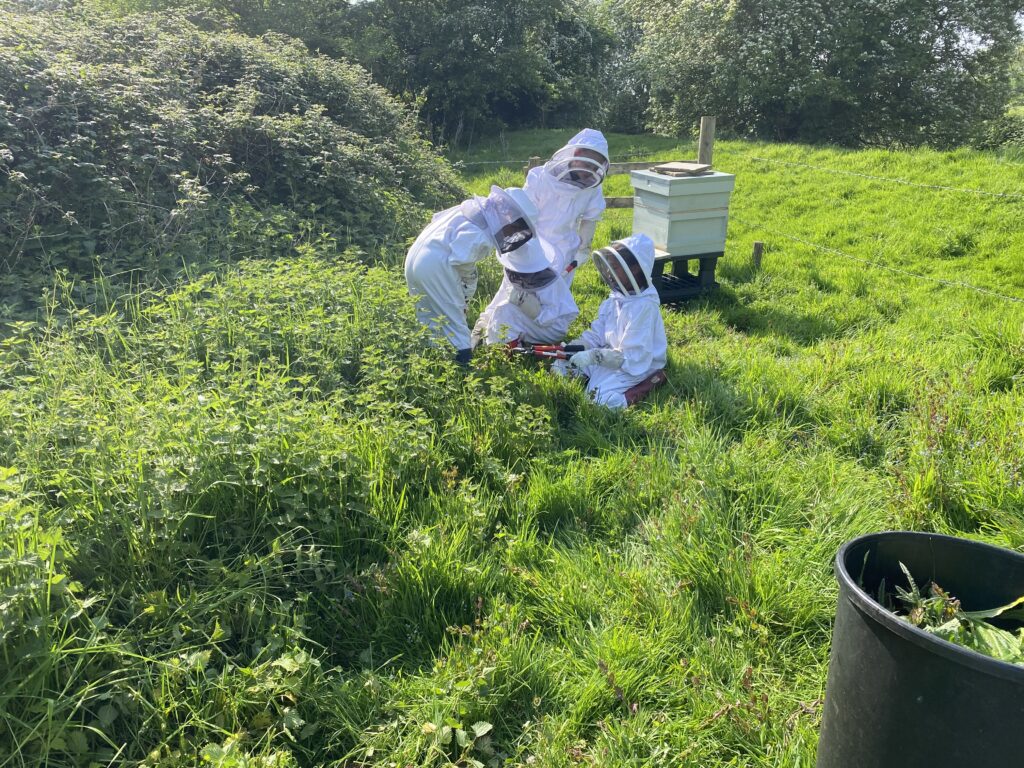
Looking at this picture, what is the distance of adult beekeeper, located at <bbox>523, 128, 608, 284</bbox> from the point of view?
673cm

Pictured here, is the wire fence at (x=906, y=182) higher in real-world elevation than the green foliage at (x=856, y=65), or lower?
lower

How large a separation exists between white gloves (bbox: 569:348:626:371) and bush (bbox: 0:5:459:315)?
10.6ft

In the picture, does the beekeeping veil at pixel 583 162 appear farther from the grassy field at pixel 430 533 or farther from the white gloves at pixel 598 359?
the grassy field at pixel 430 533

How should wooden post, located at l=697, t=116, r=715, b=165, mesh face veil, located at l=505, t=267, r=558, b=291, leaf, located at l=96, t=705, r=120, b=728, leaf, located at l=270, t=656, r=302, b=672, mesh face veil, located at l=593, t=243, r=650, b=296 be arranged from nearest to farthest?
leaf, located at l=96, t=705, r=120, b=728 < leaf, located at l=270, t=656, r=302, b=672 < mesh face veil, located at l=593, t=243, r=650, b=296 < mesh face veil, located at l=505, t=267, r=558, b=291 < wooden post, located at l=697, t=116, r=715, b=165

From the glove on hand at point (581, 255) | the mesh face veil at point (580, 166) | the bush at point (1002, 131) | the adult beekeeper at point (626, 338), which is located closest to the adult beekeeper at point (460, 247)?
the adult beekeeper at point (626, 338)

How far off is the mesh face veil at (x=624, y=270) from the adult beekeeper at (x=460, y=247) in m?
0.64

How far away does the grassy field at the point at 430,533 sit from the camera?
7.79ft

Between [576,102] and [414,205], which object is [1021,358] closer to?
[414,205]

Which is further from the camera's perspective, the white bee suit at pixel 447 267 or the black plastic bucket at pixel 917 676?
the white bee suit at pixel 447 267

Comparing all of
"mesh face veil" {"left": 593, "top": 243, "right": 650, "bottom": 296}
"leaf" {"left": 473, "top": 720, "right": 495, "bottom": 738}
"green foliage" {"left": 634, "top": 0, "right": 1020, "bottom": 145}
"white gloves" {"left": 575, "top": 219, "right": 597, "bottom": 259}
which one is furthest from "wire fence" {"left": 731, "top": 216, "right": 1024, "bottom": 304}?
"green foliage" {"left": 634, "top": 0, "right": 1020, "bottom": 145}

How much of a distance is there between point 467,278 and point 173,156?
396 cm

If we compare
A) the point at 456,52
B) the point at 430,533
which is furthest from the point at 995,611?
the point at 456,52

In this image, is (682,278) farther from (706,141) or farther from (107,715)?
(107,715)

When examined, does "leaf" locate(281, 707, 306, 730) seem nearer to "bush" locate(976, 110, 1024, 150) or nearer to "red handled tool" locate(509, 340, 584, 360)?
"red handled tool" locate(509, 340, 584, 360)
